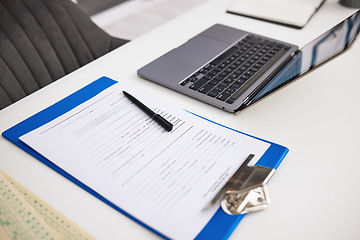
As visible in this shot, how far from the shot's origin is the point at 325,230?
1.53 feet

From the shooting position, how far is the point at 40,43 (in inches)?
38.3

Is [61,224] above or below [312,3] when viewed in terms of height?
below

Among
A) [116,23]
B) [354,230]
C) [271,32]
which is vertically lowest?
[116,23]

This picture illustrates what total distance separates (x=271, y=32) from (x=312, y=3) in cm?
24

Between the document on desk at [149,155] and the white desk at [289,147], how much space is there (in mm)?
28

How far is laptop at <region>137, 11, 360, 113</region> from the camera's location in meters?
0.69

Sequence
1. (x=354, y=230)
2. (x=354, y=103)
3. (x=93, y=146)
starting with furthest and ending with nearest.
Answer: (x=354, y=103)
(x=93, y=146)
(x=354, y=230)

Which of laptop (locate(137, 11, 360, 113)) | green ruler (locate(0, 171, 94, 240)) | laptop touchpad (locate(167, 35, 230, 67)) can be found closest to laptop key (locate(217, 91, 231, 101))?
laptop (locate(137, 11, 360, 113))

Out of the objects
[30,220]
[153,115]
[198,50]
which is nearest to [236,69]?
[198,50]

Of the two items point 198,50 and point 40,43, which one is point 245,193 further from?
point 40,43

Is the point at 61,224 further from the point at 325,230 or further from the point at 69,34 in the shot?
the point at 69,34

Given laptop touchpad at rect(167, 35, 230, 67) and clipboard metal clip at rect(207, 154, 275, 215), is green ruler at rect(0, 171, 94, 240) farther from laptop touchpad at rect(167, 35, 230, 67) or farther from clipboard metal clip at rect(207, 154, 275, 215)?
laptop touchpad at rect(167, 35, 230, 67)

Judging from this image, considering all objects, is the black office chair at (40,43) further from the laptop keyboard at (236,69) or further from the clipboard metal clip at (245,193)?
the clipboard metal clip at (245,193)

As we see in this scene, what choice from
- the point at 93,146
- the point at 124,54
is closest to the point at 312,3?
the point at 124,54
